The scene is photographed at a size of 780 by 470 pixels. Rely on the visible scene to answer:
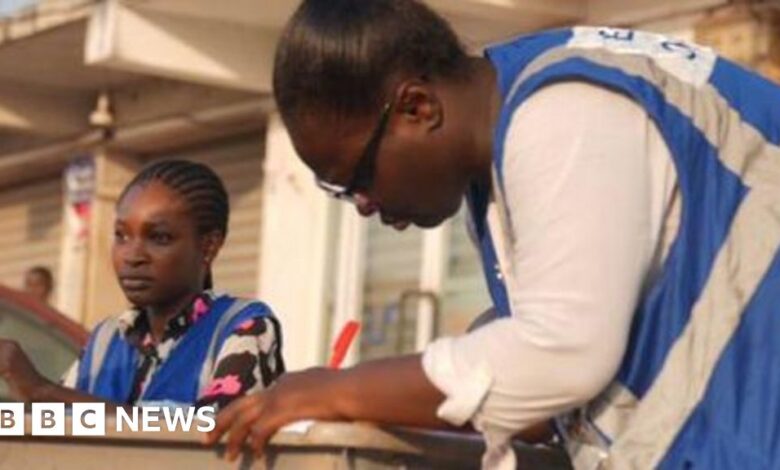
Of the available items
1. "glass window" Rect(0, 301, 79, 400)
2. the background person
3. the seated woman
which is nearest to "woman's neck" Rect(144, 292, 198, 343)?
the seated woman

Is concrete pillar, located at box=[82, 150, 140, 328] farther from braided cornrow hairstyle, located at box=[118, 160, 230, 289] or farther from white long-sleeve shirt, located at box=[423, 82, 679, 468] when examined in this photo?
white long-sleeve shirt, located at box=[423, 82, 679, 468]

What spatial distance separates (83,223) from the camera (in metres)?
14.0

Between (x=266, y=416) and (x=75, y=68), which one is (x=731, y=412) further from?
(x=75, y=68)

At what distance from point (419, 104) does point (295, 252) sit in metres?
9.06

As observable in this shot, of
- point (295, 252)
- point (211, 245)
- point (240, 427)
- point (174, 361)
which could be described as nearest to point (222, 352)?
point (174, 361)

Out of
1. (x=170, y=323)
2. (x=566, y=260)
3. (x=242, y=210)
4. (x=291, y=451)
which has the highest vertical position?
(x=242, y=210)

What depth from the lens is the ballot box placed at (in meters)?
2.16

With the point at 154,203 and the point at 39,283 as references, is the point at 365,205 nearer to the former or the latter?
the point at 154,203

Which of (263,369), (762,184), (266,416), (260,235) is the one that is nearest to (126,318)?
(263,369)

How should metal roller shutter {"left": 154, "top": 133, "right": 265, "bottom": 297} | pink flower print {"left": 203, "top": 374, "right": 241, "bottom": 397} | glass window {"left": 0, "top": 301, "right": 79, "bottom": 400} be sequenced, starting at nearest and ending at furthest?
pink flower print {"left": 203, "top": 374, "right": 241, "bottom": 397} < glass window {"left": 0, "top": 301, "right": 79, "bottom": 400} < metal roller shutter {"left": 154, "top": 133, "right": 265, "bottom": 297}

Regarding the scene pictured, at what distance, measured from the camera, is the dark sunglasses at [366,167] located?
2283 millimetres

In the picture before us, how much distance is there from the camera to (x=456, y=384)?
2131 mm

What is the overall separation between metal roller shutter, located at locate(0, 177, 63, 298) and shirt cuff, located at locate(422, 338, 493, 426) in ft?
41.1

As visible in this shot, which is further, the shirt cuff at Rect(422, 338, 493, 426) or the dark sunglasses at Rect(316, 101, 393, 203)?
the dark sunglasses at Rect(316, 101, 393, 203)
